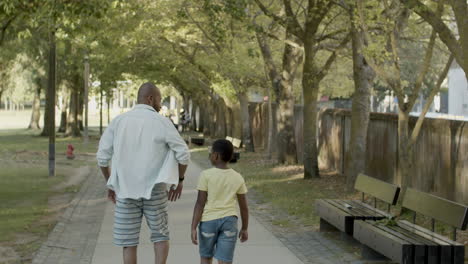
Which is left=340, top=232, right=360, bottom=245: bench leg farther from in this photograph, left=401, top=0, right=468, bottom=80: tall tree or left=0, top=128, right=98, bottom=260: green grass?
left=0, top=128, right=98, bottom=260: green grass

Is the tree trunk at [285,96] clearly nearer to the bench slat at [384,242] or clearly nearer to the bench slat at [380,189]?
the bench slat at [380,189]

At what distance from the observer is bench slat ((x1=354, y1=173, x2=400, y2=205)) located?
1003 cm

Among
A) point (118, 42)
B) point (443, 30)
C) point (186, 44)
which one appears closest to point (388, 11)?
point (443, 30)

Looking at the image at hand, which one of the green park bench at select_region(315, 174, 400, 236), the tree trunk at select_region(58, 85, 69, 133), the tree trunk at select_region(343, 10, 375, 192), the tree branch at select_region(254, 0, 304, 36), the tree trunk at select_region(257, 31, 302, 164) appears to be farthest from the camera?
the tree trunk at select_region(58, 85, 69, 133)

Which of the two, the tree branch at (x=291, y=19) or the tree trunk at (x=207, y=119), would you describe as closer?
the tree branch at (x=291, y=19)

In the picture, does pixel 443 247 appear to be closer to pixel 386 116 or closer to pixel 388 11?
pixel 388 11

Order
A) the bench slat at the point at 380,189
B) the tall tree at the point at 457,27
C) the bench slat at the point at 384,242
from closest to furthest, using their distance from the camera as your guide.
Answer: the bench slat at the point at 384,242 < the tall tree at the point at 457,27 < the bench slat at the point at 380,189

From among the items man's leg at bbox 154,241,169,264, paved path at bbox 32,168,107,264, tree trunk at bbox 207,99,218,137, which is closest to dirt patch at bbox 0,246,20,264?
paved path at bbox 32,168,107,264

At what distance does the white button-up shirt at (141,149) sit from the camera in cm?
720

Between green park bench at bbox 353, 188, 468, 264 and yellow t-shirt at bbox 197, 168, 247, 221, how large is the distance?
74.5 inches

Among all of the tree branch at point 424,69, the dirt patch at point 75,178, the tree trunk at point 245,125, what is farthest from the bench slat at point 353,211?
the tree trunk at point 245,125

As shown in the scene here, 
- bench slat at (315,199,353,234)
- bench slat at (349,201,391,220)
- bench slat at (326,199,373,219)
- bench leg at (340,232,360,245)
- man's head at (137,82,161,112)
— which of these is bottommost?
bench leg at (340,232,360,245)

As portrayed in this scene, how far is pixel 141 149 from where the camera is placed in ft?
23.7

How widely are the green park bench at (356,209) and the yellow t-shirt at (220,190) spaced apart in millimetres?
3151
